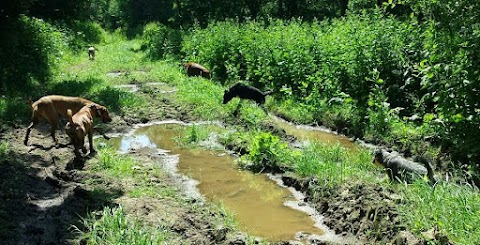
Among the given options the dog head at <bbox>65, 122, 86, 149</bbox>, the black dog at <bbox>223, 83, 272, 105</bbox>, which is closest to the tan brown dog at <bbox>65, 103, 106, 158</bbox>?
the dog head at <bbox>65, 122, 86, 149</bbox>

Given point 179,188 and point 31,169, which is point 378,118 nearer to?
point 179,188

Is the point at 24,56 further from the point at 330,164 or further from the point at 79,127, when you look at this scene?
the point at 330,164

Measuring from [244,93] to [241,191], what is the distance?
5.14 metres

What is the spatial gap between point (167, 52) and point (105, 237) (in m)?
18.3

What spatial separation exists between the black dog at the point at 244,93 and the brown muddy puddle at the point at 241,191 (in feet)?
8.06

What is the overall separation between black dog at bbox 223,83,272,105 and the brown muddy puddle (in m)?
2.46

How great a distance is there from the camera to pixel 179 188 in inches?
314

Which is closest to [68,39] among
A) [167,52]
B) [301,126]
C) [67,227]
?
[167,52]

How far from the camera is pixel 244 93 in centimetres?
1293

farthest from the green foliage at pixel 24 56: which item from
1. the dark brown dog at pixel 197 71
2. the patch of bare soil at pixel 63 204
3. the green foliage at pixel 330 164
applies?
the green foliage at pixel 330 164

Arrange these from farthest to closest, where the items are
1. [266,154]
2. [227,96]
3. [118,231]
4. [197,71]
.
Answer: [197,71] < [227,96] < [266,154] < [118,231]

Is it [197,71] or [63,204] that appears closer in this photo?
[63,204]

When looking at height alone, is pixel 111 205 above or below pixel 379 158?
below

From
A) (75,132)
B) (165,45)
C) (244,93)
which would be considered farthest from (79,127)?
(165,45)
